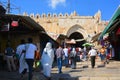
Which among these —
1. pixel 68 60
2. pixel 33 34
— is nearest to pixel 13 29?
pixel 33 34

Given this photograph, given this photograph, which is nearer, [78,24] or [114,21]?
[114,21]

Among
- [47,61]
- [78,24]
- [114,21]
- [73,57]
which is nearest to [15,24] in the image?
[73,57]

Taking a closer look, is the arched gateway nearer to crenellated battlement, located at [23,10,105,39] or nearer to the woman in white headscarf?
crenellated battlement, located at [23,10,105,39]

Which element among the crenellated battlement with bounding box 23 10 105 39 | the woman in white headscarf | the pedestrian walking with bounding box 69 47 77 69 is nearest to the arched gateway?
the crenellated battlement with bounding box 23 10 105 39

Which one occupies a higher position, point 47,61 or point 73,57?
point 73,57

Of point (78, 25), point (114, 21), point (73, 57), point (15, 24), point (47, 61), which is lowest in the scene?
point (47, 61)

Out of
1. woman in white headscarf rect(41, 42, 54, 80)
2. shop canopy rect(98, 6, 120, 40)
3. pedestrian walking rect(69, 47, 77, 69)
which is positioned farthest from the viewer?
shop canopy rect(98, 6, 120, 40)

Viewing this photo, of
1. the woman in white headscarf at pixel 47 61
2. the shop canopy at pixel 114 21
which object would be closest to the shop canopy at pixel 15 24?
the shop canopy at pixel 114 21

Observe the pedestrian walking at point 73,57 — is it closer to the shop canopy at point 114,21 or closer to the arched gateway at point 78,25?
the shop canopy at point 114,21

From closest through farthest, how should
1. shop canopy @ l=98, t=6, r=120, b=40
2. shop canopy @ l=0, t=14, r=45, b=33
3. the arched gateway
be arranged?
shop canopy @ l=0, t=14, r=45, b=33 → shop canopy @ l=98, t=6, r=120, b=40 → the arched gateway

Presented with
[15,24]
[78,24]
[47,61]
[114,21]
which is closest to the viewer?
[47,61]

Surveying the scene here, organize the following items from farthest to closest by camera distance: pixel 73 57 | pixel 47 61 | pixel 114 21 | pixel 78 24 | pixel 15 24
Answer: pixel 78 24 → pixel 114 21 → pixel 73 57 → pixel 15 24 → pixel 47 61

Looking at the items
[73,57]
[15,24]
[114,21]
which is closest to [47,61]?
[15,24]

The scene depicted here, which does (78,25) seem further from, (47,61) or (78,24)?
(47,61)
